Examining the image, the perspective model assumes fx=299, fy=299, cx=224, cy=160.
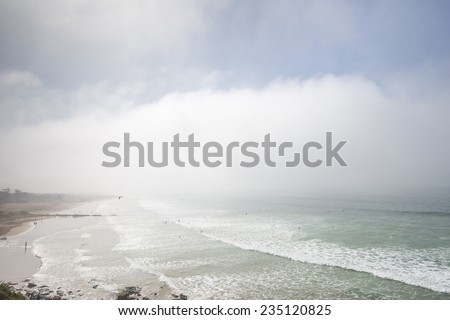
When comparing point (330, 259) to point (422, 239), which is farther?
point (422, 239)

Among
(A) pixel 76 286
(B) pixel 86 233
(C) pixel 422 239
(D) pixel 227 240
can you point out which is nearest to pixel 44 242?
(B) pixel 86 233

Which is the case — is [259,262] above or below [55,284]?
below

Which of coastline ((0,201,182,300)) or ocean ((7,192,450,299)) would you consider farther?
ocean ((7,192,450,299))

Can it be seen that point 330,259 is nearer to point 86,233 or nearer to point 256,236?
point 256,236

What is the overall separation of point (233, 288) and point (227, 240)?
1495 cm

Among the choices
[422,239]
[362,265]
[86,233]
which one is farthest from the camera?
[86,233]

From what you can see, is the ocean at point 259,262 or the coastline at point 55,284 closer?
the coastline at point 55,284

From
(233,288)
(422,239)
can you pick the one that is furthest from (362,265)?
(422,239)

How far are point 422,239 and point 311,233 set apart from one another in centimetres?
1156

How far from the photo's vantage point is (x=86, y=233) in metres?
39.1

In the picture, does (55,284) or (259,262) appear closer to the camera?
(55,284)
